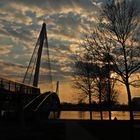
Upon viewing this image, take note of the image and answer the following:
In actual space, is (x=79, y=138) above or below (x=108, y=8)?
below

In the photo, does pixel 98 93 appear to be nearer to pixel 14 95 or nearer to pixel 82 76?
pixel 82 76

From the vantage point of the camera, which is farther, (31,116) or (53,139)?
(31,116)

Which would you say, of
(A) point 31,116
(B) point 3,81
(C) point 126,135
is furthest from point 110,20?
(A) point 31,116

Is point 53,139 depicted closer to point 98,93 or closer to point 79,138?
point 79,138

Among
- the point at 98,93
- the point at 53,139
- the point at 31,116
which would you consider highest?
the point at 98,93

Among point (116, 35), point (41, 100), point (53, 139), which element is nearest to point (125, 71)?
point (116, 35)

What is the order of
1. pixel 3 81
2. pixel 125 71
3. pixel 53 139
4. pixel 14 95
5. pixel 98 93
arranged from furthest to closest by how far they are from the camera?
pixel 98 93, pixel 14 95, pixel 3 81, pixel 125 71, pixel 53 139

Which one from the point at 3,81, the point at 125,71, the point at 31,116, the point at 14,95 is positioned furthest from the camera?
the point at 31,116

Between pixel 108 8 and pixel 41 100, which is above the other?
pixel 108 8

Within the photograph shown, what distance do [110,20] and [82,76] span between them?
29.6m

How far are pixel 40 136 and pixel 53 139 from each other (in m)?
0.89

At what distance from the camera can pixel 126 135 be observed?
91.2ft

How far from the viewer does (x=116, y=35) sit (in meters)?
27.9

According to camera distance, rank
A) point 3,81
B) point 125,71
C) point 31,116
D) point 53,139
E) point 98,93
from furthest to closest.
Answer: point 98,93 < point 31,116 < point 3,81 < point 125,71 < point 53,139
